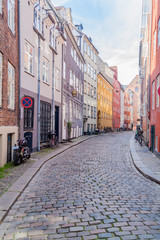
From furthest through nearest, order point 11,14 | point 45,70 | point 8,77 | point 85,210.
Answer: point 45,70 < point 11,14 < point 8,77 < point 85,210

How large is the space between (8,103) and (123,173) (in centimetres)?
522

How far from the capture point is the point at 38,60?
13.5m

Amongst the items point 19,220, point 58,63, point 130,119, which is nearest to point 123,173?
point 19,220

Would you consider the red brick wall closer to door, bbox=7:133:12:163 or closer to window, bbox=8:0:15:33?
window, bbox=8:0:15:33

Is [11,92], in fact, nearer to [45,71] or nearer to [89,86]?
[45,71]

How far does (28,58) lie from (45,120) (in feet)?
14.5

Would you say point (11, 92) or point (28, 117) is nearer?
point (11, 92)

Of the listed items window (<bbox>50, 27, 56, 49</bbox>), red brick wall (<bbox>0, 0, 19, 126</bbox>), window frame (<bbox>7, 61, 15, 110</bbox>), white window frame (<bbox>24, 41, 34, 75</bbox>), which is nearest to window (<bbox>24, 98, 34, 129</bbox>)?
red brick wall (<bbox>0, 0, 19, 126</bbox>)

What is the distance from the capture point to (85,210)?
4363mm

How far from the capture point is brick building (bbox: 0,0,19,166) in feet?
27.6

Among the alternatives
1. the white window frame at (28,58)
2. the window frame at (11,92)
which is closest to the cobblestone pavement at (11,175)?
the window frame at (11,92)

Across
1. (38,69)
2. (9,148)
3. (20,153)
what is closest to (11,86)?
Answer: (9,148)

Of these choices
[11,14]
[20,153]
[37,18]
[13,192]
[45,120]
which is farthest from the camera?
[45,120]

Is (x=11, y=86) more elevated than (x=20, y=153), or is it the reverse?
(x=11, y=86)
